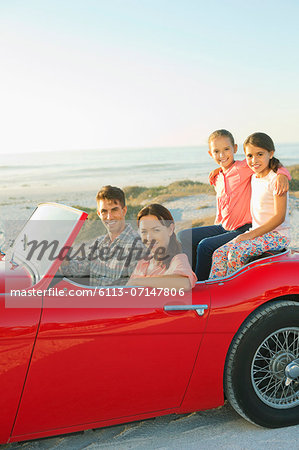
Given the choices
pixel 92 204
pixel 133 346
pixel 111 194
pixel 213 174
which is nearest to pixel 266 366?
pixel 133 346

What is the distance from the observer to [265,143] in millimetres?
3572

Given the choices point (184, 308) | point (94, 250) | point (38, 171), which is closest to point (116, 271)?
point (94, 250)

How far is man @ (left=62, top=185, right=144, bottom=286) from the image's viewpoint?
316cm

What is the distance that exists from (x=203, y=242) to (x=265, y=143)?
90 cm

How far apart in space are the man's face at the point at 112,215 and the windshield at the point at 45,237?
0.29 meters

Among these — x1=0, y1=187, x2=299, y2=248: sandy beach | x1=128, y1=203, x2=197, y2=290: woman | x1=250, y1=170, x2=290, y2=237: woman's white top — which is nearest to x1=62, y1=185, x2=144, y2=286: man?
x1=128, y1=203, x2=197, y2=290: woman

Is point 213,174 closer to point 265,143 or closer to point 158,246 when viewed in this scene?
point 265,143

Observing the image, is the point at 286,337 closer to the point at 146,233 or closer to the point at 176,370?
the point at 176,370

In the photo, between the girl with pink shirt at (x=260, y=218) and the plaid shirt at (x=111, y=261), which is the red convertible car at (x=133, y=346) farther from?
the plaid shirt at (x=111, y=261)

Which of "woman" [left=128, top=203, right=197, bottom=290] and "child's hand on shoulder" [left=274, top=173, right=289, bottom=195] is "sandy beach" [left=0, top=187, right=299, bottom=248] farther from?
"woman" [left=128, top=203, right=197, bottom=290]

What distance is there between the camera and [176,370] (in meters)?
2.78

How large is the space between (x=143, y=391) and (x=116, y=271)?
800 millimetres

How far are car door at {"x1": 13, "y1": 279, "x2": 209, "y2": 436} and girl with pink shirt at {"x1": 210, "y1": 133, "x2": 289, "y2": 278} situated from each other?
578 millimetres

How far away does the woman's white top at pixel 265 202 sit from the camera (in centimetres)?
351
